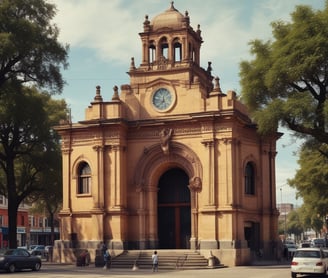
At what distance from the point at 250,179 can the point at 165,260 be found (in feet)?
29.9

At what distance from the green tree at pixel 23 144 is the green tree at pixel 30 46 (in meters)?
1.70

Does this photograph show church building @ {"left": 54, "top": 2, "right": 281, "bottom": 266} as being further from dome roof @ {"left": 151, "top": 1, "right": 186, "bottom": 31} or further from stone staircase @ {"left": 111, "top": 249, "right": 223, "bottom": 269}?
stone staircase @ {"left": 111, "top": 249, "right": 223, "bottom": 269}

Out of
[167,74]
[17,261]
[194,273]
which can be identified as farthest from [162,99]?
[17,261]

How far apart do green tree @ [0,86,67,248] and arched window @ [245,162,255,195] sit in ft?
54.9

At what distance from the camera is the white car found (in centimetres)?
3259

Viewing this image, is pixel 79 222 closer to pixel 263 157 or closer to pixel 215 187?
pixel 215 187

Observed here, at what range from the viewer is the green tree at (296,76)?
1332 inches

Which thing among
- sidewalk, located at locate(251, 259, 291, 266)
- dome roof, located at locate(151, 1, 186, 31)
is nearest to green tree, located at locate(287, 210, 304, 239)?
sidewalk, located at locate(251, 259, 291, 266)

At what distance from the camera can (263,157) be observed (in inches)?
1838

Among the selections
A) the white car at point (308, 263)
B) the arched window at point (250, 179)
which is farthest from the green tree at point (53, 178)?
the white car at point (308, 263)

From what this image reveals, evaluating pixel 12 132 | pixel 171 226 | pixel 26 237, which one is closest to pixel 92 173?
pixel 171 226

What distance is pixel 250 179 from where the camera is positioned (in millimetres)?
46219

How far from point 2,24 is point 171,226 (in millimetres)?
18278

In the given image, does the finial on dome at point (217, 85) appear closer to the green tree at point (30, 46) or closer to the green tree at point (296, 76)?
the green tree at point (296, 76)
